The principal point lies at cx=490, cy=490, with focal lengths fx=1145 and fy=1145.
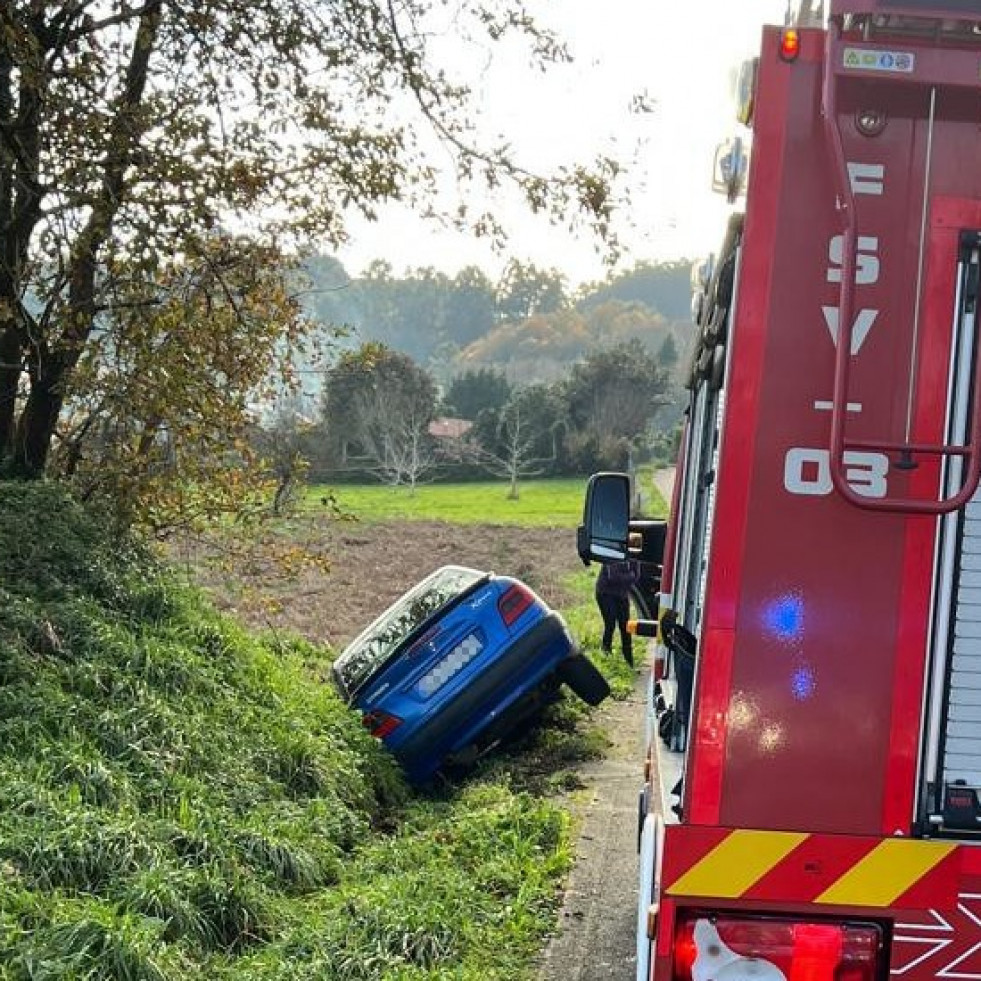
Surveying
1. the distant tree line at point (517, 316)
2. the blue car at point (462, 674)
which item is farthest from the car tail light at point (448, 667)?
the distant tree line at point (517, 316)

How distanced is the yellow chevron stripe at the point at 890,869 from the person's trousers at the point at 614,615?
406 inches

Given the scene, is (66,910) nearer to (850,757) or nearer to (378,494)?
(850,757)

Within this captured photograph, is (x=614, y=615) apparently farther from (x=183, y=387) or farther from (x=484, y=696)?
(x=183, y=387)

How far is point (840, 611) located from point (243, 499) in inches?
308

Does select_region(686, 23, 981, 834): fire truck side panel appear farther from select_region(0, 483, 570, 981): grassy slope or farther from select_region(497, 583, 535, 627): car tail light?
select_region(497, 583, 535, 627): car tail light

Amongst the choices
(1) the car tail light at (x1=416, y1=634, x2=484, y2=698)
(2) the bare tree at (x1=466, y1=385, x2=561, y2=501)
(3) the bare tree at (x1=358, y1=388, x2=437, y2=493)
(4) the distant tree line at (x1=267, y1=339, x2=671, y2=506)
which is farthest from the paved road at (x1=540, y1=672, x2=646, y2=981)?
(2) the bare tree at (x1=466, y1=385, x2=561, y2=501)

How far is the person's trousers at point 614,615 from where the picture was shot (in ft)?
41.8

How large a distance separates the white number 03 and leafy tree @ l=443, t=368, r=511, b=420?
56.7m

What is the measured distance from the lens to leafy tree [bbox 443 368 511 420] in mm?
59750

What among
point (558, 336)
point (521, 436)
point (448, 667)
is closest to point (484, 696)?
point (448, 667)

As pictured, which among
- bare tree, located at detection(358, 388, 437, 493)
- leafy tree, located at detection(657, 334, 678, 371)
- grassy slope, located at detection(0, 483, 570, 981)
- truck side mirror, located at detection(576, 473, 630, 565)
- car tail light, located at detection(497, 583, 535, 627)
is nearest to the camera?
truck side mirror, located at detection(576, 473, 630, 565)

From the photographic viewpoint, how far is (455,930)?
16.9ft

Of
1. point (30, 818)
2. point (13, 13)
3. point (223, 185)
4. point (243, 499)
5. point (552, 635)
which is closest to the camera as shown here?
point (30, 818)

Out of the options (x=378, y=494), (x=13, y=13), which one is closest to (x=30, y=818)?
(x=13, y=13)
